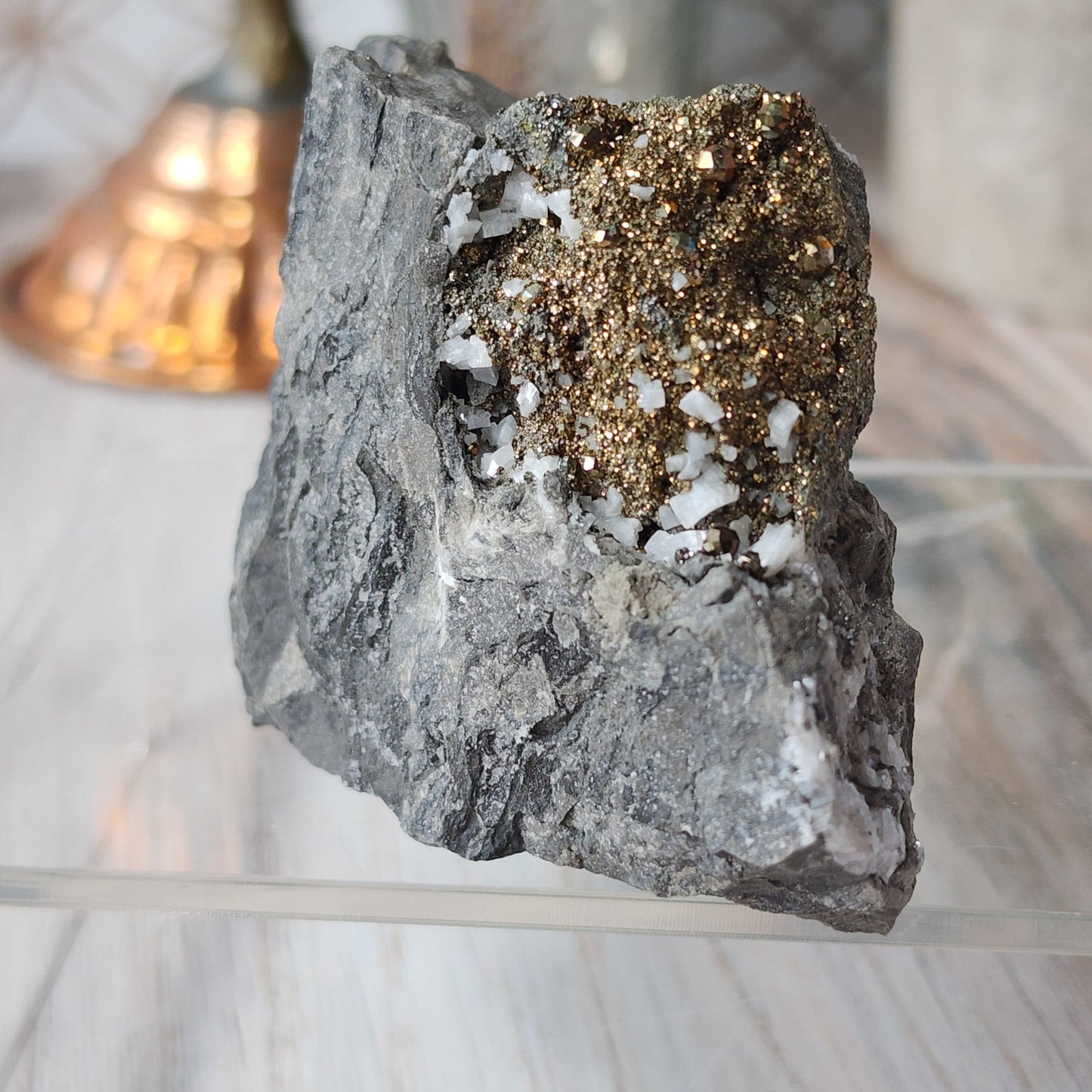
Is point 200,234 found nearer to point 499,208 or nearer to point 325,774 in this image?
point 325,774

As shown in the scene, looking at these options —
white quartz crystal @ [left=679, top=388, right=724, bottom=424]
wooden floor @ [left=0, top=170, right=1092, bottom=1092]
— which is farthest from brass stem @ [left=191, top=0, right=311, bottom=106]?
white quartz crystal @ [left=679, top=388, right=724, bottom=424]

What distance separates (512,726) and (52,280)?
1166 mm

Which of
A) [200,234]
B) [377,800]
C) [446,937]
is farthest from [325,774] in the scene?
[200,234]

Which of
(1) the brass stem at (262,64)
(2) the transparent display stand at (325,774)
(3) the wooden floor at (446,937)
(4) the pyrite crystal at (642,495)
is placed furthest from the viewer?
(1) the brass stem at (262,64)

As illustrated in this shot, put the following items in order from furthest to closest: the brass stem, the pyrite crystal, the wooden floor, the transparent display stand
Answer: the brass stem < the wooden floor < the transparent display stand < the pyrite crystal

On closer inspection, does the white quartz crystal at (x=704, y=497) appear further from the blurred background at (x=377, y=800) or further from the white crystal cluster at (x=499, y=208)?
the blurred background at (x=377, y=800)

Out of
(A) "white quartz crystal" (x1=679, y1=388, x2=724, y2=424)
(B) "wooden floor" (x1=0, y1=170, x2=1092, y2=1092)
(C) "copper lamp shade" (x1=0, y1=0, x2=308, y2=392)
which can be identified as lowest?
(B) "wooden floor" (x1=0, y1=170, x2=1092, y2=1092)

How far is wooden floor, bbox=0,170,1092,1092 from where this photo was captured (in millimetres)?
884

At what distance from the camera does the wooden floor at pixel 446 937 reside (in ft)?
2.90

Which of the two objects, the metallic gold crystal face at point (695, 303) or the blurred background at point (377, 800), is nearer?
the metallic gold crystal face at point (695, 303)

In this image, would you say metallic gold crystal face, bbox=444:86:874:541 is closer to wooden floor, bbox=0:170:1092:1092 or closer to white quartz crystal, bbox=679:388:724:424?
white quartz crystal, bbox=679:388:724:424

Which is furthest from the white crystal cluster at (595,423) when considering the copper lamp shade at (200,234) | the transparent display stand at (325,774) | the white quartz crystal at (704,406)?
the copper lamp shade at (200,234)

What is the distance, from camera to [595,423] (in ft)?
2.24

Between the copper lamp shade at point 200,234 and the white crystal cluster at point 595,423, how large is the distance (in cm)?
87
